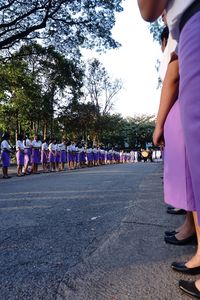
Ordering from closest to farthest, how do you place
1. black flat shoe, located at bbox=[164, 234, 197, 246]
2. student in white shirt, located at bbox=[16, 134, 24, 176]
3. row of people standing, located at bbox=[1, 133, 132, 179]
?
black flat shoe, located at bbox=[164, 234, 197, 246] < row of people standing, located at bbox=[1, 133, 132, 179] < student in white shirt, located at bbox=[16, 134, 24, 176]

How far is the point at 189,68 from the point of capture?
180 cm

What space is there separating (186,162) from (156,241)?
1019 mm

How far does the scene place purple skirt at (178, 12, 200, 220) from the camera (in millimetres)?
1768

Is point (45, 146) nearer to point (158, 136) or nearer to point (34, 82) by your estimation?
point (34, 82)

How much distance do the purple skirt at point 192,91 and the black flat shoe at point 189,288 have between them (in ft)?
1.25

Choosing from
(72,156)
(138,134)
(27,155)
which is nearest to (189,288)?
(27,155)

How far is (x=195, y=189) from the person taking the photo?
1.81 metres

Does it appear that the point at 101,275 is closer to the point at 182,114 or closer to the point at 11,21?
the point at 182,114

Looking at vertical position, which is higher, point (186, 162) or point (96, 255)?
point (186, 162)

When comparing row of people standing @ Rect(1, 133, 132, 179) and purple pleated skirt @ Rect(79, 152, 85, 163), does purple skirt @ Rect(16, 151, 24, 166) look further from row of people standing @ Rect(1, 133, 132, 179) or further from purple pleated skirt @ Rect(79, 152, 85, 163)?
purple pleated skirt @ Rect(79, 152, 85, 163)

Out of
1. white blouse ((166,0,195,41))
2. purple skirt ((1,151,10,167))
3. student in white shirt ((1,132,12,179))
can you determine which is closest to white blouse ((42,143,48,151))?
student in white shirt ((1,132,12,179))

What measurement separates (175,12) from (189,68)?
311 mm

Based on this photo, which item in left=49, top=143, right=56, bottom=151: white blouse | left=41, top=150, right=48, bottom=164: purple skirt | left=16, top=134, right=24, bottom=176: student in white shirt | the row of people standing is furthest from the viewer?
left=49, top=143, right=56, bottom=151: white blouse

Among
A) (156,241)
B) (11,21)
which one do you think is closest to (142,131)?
(11,21)
